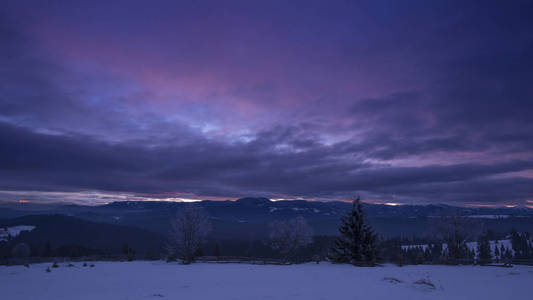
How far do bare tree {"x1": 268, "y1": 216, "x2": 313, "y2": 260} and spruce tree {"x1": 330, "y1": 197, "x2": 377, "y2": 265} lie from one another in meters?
30.8

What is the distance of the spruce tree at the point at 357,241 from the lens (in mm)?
37094

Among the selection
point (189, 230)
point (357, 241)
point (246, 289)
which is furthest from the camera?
point (189, 230)

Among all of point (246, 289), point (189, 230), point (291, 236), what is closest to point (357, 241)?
point (246, 289)

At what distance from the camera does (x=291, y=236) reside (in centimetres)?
7000

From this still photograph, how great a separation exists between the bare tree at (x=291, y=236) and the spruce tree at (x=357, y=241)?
30.8m

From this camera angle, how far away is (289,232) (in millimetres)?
71438

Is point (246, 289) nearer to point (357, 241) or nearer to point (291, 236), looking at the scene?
point (357, 241)

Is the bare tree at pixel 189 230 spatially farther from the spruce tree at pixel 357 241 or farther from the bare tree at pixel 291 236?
the spruce tree at pixel 357 241

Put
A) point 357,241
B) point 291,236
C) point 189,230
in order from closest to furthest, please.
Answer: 1. point 357,241
2. point 189,230
3. point 291,236

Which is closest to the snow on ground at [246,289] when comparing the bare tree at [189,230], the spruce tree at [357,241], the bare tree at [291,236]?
the spruce tree at [357,241]

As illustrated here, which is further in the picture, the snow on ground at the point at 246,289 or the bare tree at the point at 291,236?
the bare tree at the point at 291,236

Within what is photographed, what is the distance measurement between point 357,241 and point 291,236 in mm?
A: 33693

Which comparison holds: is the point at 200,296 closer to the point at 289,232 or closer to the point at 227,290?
the point at 227,290

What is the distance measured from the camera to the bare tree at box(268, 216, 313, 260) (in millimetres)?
69688
